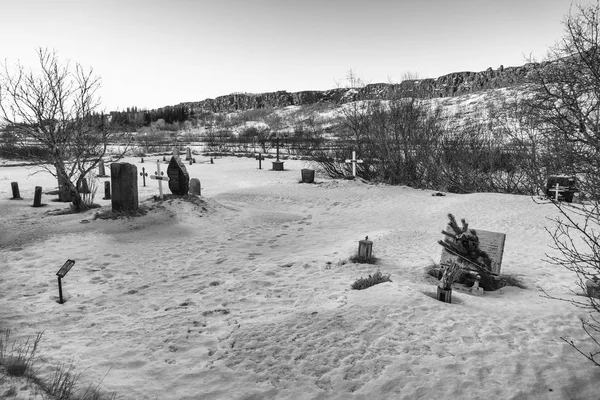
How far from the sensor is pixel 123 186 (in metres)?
9.66

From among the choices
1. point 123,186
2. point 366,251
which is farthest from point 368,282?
point 123,186

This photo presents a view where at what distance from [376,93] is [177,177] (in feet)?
39.6

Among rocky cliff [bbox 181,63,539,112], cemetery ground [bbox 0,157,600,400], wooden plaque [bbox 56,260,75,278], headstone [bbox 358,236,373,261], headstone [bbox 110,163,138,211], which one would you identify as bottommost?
cemetery ground [bbox 0,157,600,400]

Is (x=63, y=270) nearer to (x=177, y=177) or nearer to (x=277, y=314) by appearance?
(x=277, y=314)

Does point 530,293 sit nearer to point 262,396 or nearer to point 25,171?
point 262,396

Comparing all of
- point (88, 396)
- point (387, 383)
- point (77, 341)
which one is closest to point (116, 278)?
point (77, 341)

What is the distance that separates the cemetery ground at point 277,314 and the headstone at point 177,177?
4.05 ft

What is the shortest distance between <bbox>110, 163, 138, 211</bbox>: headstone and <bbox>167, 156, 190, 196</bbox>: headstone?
54.1 inches

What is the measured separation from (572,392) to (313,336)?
2512 millimetres

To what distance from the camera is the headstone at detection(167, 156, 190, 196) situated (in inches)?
432

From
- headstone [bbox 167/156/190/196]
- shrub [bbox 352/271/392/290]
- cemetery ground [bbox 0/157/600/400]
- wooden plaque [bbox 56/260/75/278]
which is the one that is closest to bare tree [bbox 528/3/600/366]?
cemetery ground [bbox 0/157/600/400]

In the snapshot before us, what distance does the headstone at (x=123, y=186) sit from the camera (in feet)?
31.6

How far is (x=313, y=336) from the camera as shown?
13.6ft

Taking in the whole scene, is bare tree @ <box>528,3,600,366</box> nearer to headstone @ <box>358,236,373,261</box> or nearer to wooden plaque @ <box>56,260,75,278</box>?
headstone @ <box>358,236,373,261</box>
